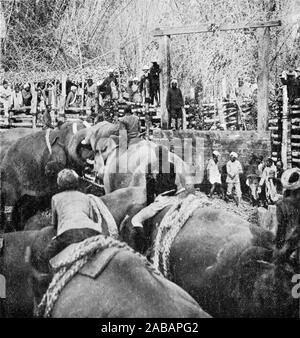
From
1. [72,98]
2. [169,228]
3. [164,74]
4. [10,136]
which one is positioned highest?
[164,74]

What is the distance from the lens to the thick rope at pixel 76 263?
296 centimetres

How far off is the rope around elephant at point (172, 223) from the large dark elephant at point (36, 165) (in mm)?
657

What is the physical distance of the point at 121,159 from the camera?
3627 mm

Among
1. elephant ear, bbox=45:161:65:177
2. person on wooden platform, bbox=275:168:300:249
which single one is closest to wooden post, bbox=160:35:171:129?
elephant ear, bbox=45:161:65:177

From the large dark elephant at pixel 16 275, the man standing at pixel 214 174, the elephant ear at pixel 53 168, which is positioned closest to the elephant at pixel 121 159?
the man standing at pixel 214 174

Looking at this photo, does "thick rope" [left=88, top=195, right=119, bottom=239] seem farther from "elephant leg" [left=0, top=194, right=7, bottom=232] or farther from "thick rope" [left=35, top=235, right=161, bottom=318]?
"elephant leg" [left=0, top=194, right=7, bottom=232]

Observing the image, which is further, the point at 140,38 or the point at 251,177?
the point at 140,38

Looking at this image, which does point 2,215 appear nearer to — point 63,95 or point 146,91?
point 63,95

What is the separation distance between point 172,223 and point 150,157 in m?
0.43

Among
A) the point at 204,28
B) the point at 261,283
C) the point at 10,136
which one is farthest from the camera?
the point at 10,136

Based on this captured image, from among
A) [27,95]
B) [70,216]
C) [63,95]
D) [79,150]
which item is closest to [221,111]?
[79,150]

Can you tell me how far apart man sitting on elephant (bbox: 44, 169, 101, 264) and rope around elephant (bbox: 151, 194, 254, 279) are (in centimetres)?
34
